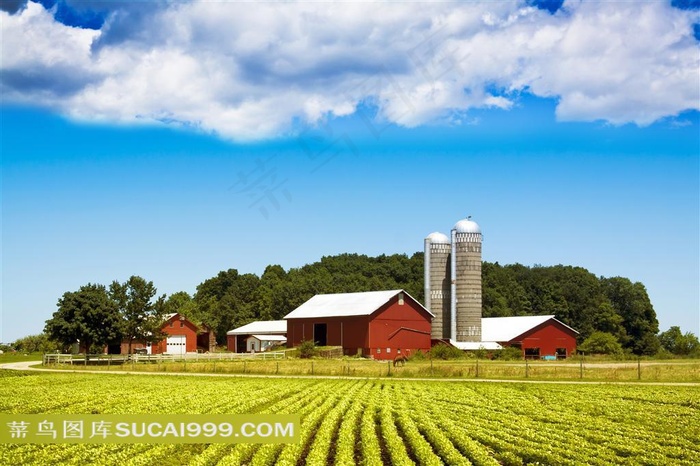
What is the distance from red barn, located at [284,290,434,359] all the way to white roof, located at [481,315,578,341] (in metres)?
6.83

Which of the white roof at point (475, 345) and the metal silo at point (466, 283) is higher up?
the metal silo at point (466, 283)

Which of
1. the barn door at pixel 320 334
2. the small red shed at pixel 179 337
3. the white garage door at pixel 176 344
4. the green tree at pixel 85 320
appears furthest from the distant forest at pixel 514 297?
the green tree at pixel 85 320

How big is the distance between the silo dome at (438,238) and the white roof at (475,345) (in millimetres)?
10573

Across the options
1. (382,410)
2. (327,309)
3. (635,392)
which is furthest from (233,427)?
(327,309)

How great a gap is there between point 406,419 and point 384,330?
49378 mm

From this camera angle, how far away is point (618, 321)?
355ft

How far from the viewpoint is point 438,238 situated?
261 feet

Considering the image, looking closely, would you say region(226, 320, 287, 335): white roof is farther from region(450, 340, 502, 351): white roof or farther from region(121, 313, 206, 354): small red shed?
region(450, 340, 502, 351): white roof

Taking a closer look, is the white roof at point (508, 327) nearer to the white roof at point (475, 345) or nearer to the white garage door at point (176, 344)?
the white roof at point (475, 345)

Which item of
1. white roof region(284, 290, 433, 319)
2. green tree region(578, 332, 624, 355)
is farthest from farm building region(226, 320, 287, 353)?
green tree region(578, 332, 624, 355)

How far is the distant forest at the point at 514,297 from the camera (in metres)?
116

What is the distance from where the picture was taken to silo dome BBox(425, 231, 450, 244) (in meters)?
79.2

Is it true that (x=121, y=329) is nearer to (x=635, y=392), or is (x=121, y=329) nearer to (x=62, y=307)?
(x=62, y=307)

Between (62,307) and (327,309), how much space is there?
26.7 meters
